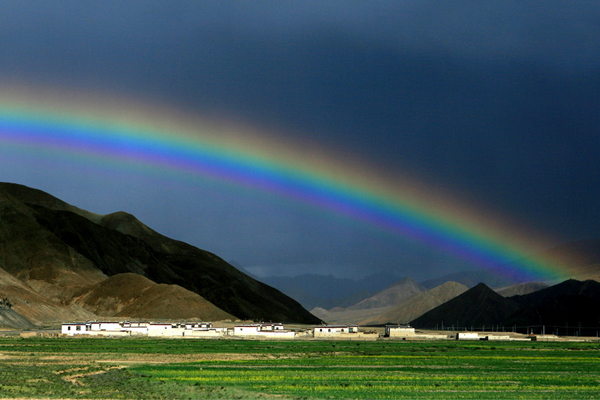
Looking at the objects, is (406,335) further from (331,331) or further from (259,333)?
(259,333)

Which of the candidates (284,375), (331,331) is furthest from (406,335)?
(284,375)

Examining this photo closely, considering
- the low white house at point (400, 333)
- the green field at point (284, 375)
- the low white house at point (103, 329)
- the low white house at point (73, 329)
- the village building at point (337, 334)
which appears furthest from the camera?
the low white house at point (400, 333)

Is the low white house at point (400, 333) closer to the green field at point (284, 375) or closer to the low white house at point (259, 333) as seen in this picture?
the low white house at point (259, 333)

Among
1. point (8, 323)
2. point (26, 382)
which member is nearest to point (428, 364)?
point (26, 382)

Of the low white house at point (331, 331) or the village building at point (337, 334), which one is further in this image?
the low white house at point (331, 331)

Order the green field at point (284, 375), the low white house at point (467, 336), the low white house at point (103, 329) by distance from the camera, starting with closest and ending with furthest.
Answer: the green field at point (284, 375)
the low white house at point (103, 329)
the low white house at point (467, 336)

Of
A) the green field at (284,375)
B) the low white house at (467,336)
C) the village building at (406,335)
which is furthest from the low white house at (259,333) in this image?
the green field at (284,375)

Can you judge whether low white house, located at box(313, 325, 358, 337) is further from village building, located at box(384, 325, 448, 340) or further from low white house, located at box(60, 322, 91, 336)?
low white house, located at box(60, 322, 91, 336)

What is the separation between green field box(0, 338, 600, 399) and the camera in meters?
52.8

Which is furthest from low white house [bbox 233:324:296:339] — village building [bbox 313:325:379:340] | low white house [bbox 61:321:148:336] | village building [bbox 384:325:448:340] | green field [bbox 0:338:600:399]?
green field [bbox 0:338:600:399]

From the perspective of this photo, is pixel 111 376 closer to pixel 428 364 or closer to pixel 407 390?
pixel 407 390

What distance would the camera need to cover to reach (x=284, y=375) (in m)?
67.0

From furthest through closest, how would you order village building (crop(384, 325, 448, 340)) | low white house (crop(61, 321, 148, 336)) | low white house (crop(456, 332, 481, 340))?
village building (crop(384, 325, 448, 340))
low white house (crop(456, 332, 481, 340))
low white house (crop(61, 321, 148, 336))

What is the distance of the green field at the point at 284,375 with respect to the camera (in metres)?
52.8
